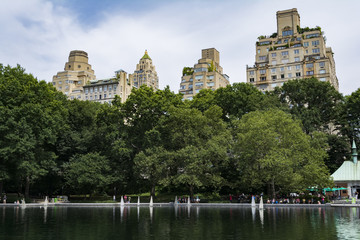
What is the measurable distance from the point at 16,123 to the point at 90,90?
113551 millimetres

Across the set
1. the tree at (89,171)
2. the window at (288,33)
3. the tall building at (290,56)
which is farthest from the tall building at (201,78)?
the tree at (89,171)

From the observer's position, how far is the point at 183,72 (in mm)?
157000

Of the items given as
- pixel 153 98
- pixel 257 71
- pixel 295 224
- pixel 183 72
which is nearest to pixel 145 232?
pixel 295 224

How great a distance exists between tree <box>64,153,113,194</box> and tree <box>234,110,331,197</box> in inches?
912

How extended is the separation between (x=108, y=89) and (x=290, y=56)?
79376mm

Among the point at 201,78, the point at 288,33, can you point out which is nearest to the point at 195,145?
the point at 288,33

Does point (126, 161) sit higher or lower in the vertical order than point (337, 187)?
higher

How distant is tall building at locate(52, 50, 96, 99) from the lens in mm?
171500

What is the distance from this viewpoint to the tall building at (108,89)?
158 m

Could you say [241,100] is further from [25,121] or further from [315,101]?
[25,121]

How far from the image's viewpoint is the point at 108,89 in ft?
527

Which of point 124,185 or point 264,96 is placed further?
point 264,96

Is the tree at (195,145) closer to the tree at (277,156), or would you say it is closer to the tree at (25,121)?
the tree at (277,156)

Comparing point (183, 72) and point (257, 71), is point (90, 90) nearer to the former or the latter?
point (183, 72)
